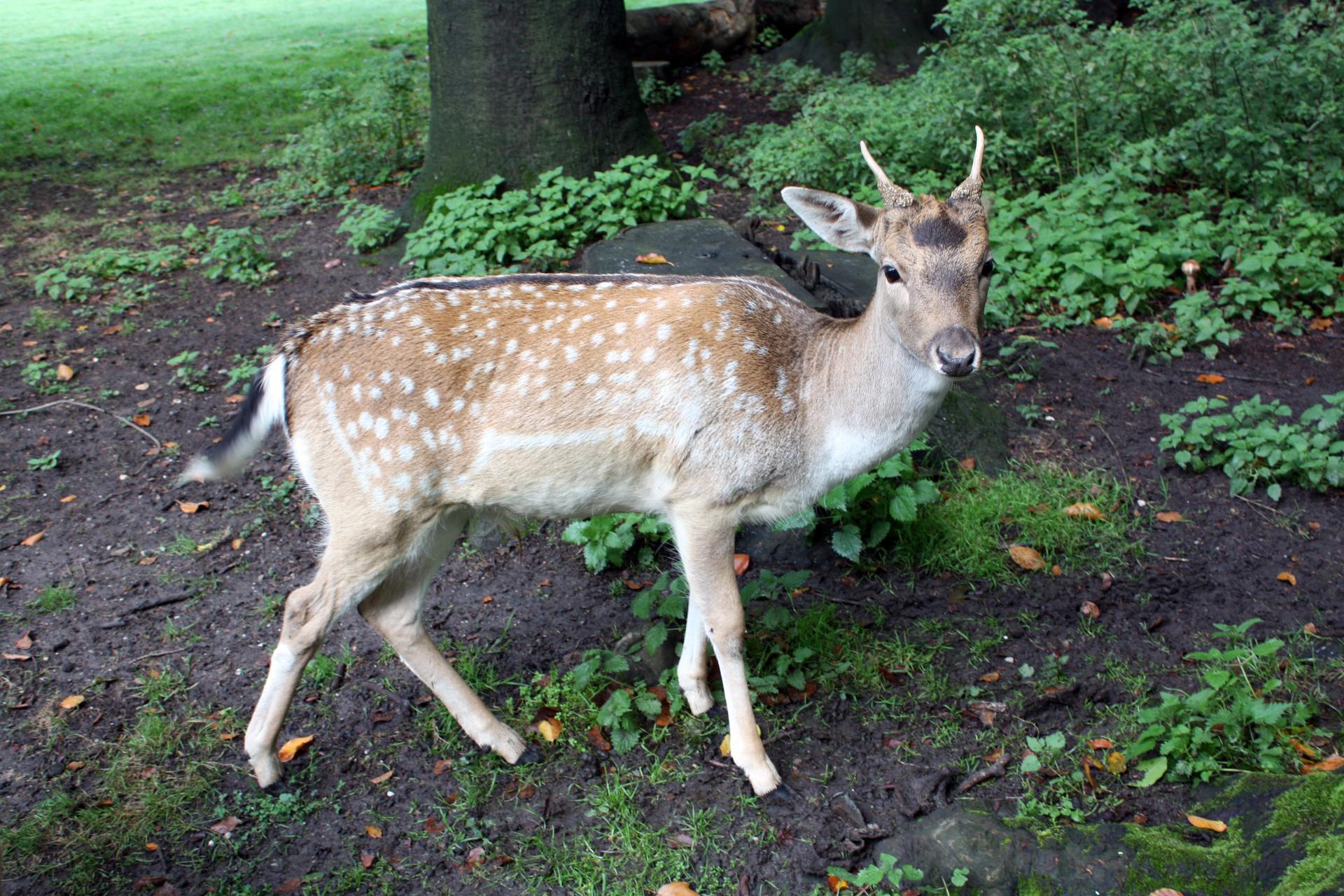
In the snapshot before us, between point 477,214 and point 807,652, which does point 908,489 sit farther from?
point 477,214

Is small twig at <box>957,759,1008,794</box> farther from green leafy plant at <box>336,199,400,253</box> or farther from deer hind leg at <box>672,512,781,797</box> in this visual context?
green leafy plant at <box>336,199,400,253</box>

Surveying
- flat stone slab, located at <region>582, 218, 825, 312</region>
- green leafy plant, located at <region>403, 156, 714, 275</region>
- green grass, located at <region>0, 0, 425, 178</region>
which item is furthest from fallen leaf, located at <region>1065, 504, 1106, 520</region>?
green grass, located at <region>0, 0, 425, 178</region>

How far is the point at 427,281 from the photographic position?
12.4 ft

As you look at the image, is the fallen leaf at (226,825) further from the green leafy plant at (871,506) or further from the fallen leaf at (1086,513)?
the fallen leaf at (1086,513)

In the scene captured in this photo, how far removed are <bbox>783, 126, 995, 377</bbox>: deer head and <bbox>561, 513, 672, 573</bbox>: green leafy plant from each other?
63.8 inches

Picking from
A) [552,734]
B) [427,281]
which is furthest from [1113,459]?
[427,281]

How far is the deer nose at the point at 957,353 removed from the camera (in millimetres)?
3117

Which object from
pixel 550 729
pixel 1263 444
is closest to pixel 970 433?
pixel 1263 444

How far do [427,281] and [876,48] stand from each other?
30.4 feet

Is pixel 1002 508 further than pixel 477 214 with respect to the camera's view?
No

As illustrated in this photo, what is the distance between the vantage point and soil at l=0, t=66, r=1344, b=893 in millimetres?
3541

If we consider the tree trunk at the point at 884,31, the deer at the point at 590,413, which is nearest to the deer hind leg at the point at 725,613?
the deer at the point at 590,413

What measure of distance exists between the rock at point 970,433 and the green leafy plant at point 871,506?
42 centimetres

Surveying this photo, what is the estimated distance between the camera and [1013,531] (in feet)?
15.7
